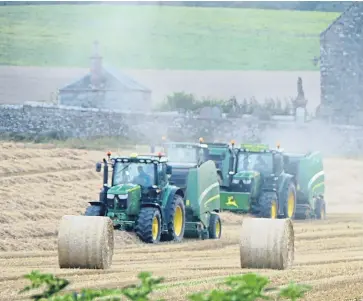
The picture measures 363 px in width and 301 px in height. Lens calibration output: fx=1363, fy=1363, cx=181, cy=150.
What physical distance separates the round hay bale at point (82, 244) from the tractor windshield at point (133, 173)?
20.9 ft

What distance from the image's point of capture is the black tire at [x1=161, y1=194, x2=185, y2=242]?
27922 millimetres

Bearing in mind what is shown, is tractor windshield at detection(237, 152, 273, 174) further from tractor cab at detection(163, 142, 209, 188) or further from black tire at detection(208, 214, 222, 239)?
black tire at detection(208, 214, 222, 239)

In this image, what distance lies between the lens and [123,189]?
90.1 ft

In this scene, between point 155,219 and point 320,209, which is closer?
point 155,219

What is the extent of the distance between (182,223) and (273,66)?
36321 millimetres

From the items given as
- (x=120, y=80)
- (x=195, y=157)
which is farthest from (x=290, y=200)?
(x=120, y=80)

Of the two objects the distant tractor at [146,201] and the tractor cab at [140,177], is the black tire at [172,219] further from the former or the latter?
the tractor cab at [140,177]

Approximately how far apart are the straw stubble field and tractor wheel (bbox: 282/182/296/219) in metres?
0.63

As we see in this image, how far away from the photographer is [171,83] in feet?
197

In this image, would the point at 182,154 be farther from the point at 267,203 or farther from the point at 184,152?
the point at 267,203

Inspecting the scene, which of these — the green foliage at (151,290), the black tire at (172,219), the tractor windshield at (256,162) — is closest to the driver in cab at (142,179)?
the black tire at (172,219)

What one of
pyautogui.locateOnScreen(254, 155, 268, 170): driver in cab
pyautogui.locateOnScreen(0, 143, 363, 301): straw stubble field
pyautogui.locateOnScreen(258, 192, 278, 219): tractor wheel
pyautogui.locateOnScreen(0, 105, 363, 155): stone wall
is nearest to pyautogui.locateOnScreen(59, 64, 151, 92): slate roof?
pyautogui.locateOnScreen(0, 105, 363, 155): stone wall

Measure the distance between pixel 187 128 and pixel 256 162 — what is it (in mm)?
20141

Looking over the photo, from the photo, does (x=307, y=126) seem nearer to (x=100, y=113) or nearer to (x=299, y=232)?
(x=100, y=113)
